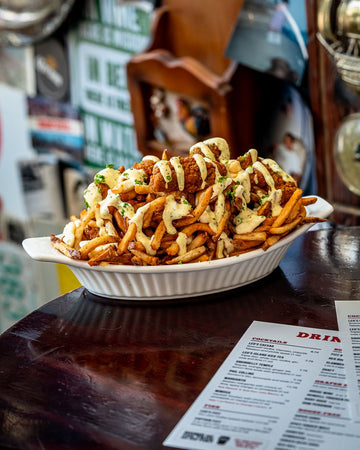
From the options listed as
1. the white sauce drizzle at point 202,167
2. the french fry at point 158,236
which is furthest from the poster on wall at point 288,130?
the french fry at point 158,236

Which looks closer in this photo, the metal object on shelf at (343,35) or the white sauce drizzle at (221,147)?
the white sauce drizzle at (221,147)

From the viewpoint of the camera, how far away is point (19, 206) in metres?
4.26

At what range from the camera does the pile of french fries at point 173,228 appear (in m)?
1.31

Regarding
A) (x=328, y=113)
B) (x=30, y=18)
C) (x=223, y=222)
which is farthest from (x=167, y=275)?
(x=30, y=18)

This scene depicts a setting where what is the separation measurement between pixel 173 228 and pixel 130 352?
28cm

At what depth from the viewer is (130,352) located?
3.83 feet

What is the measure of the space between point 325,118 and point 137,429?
1826 mm

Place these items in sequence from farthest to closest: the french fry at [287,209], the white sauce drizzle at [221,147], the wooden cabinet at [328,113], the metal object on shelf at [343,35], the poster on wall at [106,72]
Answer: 1. the poster on wall at [106,72]
2. the wooden cabinet at [328,113]
3. the metal object on shelf at [343,35]
4. the white sauce drizzle at [221,147]
5. the french fry at [287,209]

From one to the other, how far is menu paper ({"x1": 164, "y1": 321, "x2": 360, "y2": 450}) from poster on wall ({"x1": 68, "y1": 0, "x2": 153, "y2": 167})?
2.38m

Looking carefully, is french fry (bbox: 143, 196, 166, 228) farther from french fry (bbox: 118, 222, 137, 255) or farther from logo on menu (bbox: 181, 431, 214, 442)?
logo on menu (bbox: 181, 431, 214, 442)

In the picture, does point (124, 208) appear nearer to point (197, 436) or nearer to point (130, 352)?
point (130, 352)

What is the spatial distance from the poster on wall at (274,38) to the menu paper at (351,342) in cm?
141

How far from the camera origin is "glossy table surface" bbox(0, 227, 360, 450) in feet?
3.10

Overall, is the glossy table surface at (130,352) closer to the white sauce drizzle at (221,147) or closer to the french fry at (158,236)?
the french fry at (158,236)
